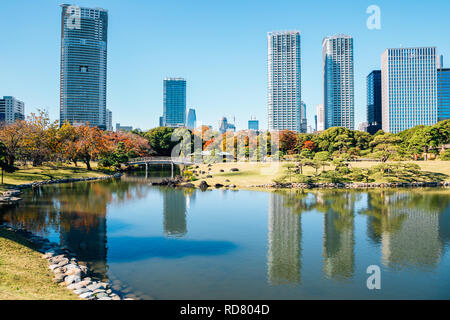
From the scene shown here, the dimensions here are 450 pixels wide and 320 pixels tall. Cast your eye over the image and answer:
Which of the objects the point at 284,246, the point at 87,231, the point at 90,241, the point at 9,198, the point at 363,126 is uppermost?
the point at 363,126

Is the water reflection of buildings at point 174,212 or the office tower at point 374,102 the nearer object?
the water reflection of buildings at point 174,212

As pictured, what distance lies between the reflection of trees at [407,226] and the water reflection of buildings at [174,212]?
416 inches

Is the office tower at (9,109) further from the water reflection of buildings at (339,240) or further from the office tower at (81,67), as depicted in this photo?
the water reflection of buildings at (339,240)

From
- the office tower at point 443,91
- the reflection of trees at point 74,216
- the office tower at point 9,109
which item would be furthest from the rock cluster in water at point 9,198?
the office tower at point 443,91

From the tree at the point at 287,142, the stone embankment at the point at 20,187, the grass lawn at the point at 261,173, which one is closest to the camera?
the stone embankment at the point at 20,187

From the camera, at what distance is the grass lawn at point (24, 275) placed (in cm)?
848

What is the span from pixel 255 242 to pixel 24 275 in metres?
10.00

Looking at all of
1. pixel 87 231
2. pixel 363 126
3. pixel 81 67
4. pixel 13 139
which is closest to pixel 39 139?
pixel 13 139

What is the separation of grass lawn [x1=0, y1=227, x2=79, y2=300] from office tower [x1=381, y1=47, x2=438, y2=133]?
13389 cm

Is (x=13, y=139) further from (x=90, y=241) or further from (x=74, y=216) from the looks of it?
(x=90, y=241)

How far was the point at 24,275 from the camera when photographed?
10031 millimetres
